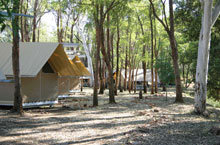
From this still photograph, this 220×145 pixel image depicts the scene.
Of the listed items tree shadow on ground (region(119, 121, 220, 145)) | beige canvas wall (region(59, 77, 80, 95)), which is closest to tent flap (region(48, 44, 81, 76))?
beige canvas wall (region(59, 77, 80, 95))

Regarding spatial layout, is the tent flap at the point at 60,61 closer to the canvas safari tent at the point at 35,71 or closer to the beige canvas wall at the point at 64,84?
the canvas safari tent at the point at 35,71

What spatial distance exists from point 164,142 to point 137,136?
79 cm

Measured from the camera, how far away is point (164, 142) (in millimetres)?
5883

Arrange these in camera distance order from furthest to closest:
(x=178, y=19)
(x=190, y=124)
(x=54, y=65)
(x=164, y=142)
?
(x=178, y=19) → (x=54, y=65) → (x=190, y=124) → (x=164, y=142)

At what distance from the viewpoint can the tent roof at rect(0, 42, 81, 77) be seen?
517 inches

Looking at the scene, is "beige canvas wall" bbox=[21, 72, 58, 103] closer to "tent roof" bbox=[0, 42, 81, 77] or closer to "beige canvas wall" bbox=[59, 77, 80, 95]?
"tent roof" bbox=[0, 42, 81, 77]

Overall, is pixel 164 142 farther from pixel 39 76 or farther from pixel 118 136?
pixel 39 76

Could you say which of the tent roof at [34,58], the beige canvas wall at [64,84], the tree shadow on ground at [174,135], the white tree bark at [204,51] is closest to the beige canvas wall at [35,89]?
the tent roof at [34,58]

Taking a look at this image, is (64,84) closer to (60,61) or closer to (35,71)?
(60,61)

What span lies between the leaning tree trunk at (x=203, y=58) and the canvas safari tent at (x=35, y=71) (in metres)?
7.91

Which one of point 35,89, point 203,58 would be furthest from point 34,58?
point 203,58

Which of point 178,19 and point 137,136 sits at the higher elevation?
point 178,19

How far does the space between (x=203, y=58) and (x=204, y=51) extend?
0.29 metres

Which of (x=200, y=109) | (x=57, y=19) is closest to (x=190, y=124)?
(x=200, y=109)
